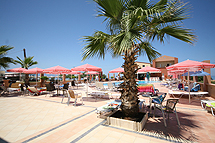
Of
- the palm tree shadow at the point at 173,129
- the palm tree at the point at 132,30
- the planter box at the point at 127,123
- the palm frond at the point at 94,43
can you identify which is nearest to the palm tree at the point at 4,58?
the palm frond at the point at 94,43

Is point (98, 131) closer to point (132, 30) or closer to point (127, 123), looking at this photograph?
point (127, 123)

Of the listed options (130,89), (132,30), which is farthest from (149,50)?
(130,89)

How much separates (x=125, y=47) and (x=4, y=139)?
4133mm

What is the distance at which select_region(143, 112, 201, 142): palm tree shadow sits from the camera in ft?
9.87

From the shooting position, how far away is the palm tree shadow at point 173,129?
3010 millimetres

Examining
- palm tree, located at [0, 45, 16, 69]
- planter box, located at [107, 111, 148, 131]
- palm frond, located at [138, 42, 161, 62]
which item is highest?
palm tree, located at [0, 45, 16, 69]

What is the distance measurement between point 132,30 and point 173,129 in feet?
10.7

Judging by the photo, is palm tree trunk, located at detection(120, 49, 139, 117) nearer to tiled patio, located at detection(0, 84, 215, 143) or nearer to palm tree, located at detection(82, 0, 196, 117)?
palm tree, located at detection(82, 0, 196, 117)

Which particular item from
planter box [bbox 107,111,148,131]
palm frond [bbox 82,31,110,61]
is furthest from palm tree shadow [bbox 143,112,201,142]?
palm frond [bbox 82,31,110,61]

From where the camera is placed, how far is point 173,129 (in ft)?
11.2

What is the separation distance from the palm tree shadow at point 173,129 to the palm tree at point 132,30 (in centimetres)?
75

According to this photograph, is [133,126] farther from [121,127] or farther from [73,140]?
[73,140]

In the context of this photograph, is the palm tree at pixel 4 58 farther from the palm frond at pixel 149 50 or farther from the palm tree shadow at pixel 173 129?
the palm tree shadow at pixel 173 129

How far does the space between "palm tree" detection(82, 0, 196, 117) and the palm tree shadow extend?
746 millimetres
